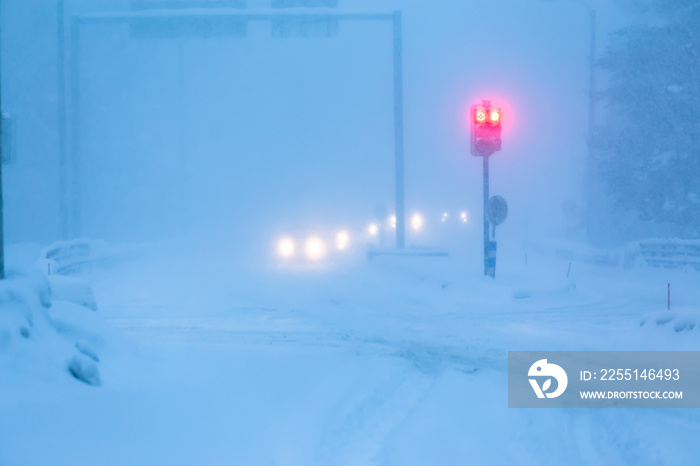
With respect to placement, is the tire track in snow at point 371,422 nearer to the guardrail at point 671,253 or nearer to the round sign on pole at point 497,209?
the round sign on pole at point 497,209

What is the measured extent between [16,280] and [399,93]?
22293mm

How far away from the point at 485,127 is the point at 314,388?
12792 millimetres

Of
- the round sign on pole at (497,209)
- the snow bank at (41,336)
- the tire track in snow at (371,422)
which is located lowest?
the tire track in snow at (371,422)

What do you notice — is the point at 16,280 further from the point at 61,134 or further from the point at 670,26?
the point at 670,26

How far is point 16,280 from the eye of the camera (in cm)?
694

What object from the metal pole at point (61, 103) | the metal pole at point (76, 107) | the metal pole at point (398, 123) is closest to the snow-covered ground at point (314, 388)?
the metal pole at point (398, 123)

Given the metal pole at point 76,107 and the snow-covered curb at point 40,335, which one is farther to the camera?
the metal pole at point 76,107

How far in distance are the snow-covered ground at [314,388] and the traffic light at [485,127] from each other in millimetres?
5507

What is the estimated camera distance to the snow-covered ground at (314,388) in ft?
17.4

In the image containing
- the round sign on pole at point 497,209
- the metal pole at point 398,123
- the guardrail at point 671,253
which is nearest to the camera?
the round sign on pole at point 497,209

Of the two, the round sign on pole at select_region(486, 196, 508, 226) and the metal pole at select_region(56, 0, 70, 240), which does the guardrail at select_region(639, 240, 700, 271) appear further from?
the metal pole at select_region(56, 0, 70, 240)

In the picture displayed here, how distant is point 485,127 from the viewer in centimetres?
1900

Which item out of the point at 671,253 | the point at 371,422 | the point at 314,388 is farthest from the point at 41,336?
the point at 671,253

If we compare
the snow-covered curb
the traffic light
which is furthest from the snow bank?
the traffic light
